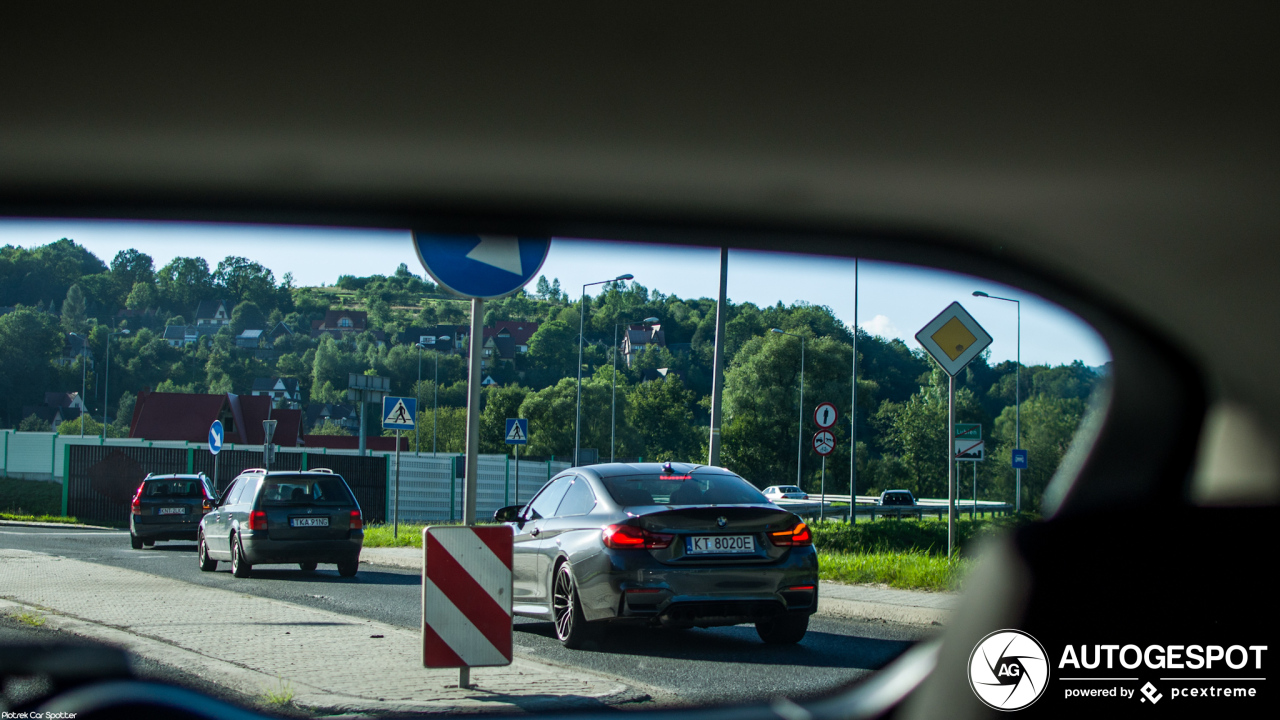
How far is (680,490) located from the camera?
7.33 meters

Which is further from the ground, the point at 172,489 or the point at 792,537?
the point at 792,537

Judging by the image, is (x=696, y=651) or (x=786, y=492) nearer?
(x=696, y=651)

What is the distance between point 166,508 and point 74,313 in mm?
46097

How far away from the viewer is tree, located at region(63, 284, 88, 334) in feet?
199

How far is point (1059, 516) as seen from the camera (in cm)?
173

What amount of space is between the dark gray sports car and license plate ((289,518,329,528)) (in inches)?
307

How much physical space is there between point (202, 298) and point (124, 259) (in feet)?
20.3

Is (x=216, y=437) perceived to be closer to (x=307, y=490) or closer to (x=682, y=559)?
(x=307, y=490)

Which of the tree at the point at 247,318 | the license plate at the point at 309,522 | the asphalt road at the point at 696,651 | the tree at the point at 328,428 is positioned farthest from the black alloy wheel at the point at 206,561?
the tree at the point at 328,428

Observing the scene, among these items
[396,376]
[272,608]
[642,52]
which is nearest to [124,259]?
[396,376]

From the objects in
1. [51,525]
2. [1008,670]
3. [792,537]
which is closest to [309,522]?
[792,537]

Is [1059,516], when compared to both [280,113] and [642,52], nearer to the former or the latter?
[642,52]

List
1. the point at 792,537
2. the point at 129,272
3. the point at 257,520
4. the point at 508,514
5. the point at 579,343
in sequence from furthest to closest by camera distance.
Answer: the point at 129,272 → the point at 579,343 → the point at 257,520 → the point at 508,514 → the point at 792,537

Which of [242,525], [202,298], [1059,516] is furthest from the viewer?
[202,298]
